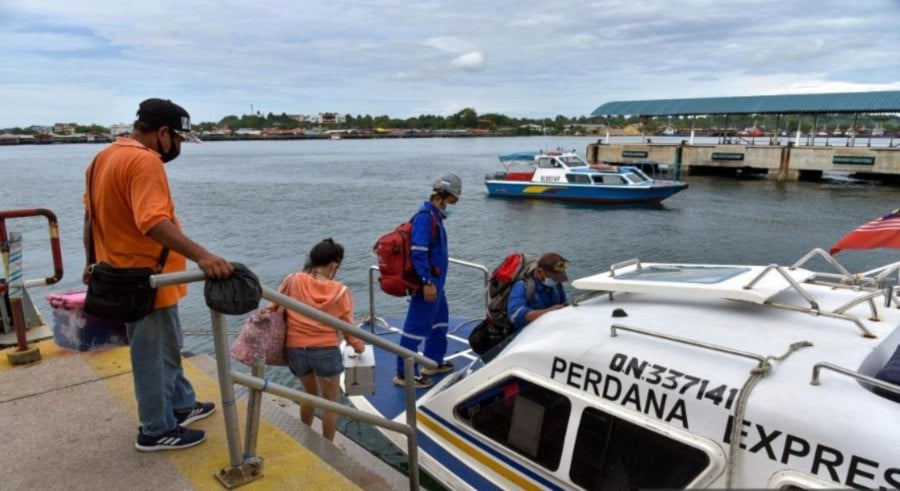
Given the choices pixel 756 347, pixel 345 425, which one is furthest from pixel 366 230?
pixel 756 347

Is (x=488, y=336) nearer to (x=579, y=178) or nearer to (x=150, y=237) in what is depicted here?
(x=150, y=237)

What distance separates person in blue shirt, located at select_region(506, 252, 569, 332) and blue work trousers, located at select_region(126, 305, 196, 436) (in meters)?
2.44

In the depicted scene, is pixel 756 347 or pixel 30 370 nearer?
pixel 756 347

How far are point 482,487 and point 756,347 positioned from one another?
1.79m

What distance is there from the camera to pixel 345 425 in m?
5.83

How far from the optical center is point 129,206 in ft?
9.28

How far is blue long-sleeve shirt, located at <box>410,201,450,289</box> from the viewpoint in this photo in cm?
507

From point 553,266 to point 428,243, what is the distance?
1.11m

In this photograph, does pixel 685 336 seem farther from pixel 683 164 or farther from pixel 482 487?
pixel 683 164

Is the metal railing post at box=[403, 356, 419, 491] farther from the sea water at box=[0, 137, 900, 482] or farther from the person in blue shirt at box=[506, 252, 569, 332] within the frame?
the sea water at box=[0, 137, 900, 482]

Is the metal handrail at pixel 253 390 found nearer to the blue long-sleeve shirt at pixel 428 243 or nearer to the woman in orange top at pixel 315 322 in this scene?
the woman in orange top at pixel 315 322

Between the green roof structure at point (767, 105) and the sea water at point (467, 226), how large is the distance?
7.37 meters

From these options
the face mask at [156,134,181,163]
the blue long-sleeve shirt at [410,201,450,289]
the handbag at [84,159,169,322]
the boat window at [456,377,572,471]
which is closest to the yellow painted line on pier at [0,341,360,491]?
the handbag at [84,159,169,322]

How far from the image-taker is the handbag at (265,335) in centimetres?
379
